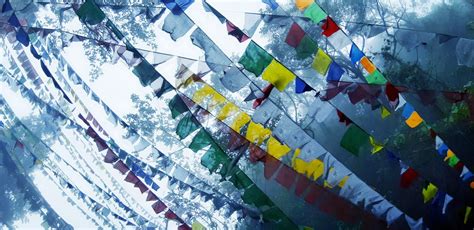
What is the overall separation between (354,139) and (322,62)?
1.27 m

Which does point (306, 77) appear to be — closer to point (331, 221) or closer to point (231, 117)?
point (331, 221)

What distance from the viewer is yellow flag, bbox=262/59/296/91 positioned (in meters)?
6.46

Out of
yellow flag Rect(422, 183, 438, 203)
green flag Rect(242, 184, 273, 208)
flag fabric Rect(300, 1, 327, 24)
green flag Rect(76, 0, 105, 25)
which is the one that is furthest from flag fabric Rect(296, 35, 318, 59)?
yellow flag Rect(422, 183, 438, 203)

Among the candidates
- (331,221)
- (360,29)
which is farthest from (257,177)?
(360,29)

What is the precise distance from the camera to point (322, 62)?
6.67 meters

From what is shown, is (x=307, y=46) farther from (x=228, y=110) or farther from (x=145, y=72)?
(x=145, y=72)

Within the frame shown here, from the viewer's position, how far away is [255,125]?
7.56 metres

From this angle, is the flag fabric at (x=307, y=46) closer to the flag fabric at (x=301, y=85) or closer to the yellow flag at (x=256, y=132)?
the flag fabric at (x=301, y=85)

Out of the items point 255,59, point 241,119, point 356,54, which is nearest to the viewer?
point 255,59

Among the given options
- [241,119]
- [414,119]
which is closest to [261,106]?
[241,119]

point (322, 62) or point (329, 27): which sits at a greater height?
point (329, 27)

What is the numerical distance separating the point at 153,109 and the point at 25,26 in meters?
17.7

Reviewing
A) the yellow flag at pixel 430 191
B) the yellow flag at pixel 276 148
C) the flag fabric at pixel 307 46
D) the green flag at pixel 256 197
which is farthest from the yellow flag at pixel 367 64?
the yellow flag at pixel 430 191

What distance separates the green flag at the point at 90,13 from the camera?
597 centimetres
